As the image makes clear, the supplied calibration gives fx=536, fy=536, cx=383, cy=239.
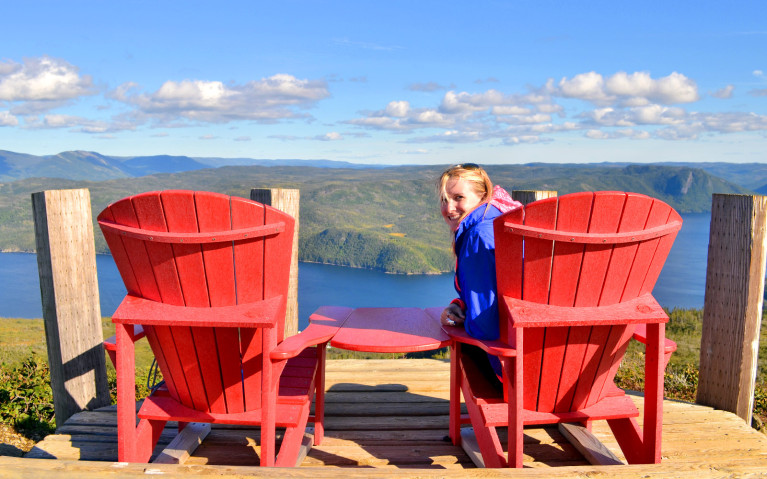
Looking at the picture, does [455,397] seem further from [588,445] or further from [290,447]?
[290,447]

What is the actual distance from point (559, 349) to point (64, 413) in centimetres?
271

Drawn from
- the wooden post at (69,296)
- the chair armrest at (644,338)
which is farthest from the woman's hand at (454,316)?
the wooden post at (69,296)

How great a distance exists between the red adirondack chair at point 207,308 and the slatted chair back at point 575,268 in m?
0.80

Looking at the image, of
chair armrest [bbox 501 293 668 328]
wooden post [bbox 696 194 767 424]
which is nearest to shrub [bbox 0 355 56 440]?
chair armrest [bbox 501 293 668 328]

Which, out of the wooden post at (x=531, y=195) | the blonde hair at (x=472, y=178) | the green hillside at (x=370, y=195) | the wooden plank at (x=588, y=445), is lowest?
the green hillside at (x=370, y=195)

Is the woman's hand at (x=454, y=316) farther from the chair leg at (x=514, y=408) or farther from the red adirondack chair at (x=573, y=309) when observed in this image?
the chair leg at (x=514, y=408)

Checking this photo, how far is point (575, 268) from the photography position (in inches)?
73.8

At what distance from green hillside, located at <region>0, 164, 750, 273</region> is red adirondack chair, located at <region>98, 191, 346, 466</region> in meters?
68.6

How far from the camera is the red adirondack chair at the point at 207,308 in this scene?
185cm

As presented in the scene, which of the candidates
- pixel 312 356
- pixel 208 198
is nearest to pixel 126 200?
pixel 208 198

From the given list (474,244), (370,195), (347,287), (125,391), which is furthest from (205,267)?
(370,195)

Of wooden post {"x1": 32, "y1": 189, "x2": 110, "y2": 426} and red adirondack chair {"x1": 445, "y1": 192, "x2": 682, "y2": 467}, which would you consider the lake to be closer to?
wooden post {"x1": 32, "y1": 189, "x2": 110, "y2": 426}

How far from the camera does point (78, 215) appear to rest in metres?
3.00

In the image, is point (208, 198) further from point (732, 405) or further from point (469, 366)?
point (732, 405)
